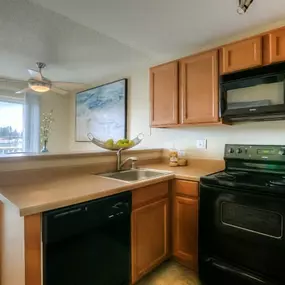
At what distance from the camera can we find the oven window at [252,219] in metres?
1.41

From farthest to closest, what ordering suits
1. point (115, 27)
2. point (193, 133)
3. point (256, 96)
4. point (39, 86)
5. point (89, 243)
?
point (39, 86) < point (193, 133) < point (115, 27) < point (256, 96) < point (89, 243)

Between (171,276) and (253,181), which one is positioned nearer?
(253,181)

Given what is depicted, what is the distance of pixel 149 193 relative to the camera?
1748mm

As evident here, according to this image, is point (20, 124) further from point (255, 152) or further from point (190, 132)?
point (255, 152)

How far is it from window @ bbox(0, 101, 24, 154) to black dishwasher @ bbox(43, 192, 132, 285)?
3394mm

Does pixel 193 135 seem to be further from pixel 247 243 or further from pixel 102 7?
pixel 102 7

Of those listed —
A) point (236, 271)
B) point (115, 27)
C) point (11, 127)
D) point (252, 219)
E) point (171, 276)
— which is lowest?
point (171, 276)

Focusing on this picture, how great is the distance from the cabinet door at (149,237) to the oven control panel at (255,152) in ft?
2.61

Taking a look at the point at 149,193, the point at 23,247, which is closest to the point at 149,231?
the point at 149,193

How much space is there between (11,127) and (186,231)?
3.71m

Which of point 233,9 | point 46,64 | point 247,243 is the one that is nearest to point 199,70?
point 233,9

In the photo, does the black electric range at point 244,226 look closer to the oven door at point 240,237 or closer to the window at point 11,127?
the oven door at point 240,237

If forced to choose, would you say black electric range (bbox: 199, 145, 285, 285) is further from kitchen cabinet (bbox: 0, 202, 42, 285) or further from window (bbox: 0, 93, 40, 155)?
window (bbox: 0, 93, 40, 155)

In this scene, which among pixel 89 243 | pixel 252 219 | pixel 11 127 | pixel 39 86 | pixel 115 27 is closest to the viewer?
pixel 89 243
